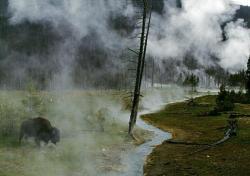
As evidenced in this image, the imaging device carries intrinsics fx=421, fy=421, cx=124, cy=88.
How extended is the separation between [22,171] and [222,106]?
1869 inches

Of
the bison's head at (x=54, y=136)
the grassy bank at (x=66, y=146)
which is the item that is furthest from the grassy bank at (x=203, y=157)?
the bison's head at (x=54, y=136)

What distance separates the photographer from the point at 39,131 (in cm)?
2750

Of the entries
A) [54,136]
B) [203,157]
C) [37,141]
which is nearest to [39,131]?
[37,141]

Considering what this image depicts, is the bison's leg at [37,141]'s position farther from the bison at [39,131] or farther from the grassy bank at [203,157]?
the grassy bank at [203,157]

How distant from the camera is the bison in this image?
27.3 metres

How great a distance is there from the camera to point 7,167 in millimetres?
20859

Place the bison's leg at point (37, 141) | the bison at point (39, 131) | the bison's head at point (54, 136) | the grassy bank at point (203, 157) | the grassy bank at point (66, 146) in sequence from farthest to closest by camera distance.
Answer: the bison's head at point (54, 136) < the bison at point (39, 131) < the bison's leg at point (37, 141) < the grassy bank at point (203, 157) < the grassy bank at point (66, 146)

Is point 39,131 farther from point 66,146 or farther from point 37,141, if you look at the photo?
point 66,146

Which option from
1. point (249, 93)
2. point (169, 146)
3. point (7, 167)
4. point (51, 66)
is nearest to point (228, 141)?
point (169, 146)

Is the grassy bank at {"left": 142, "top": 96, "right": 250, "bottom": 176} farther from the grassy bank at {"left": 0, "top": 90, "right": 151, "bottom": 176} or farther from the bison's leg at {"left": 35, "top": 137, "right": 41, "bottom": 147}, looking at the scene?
the bison's leg at {"left": 35, "top": 137, "right": 41, "bottom": 147}

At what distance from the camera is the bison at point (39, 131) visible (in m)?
27.3

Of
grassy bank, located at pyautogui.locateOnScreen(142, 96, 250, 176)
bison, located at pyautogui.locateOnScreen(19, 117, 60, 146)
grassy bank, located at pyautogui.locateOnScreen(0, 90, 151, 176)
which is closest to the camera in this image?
grassy bank, located at pyautogui.locateOnScreen(0, 90, 151, 176)

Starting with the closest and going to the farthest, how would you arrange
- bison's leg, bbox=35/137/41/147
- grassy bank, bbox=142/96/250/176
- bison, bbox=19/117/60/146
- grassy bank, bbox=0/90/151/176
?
grassy bank, bbox=0/90/151/176 → grassy bank, bbox=142/96/250/176 → bison's leg, bbox=35/137/41/147 → bison, bbox=19/117/60/146

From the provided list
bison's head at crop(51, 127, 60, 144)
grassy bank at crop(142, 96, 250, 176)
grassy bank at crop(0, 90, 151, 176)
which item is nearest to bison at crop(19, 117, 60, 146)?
bison's head at crop(51, 127, 60, 144)
